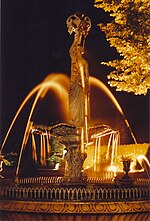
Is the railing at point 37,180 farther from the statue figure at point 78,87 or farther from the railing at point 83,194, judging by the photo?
the railing at point 83,194

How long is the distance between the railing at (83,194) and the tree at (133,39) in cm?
865

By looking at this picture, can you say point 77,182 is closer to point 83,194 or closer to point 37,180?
point 83,194

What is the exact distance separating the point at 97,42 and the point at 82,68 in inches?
811

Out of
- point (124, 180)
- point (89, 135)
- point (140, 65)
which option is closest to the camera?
point (124, 180)

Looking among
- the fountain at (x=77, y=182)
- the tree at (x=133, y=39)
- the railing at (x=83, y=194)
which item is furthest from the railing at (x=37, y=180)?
the tree at (x=133, y=39)

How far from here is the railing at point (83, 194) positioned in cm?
1084

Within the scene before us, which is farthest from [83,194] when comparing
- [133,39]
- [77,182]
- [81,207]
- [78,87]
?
[133,39]

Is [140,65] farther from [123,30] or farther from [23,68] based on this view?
[23,68]

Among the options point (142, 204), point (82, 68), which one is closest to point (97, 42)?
point (82, 68)

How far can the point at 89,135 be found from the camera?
13672 mm

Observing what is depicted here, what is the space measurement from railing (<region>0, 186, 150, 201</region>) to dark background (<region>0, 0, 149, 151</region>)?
19.7m

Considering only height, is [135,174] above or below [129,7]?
below

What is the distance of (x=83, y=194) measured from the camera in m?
10.9

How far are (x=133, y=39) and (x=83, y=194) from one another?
10.0 metres
